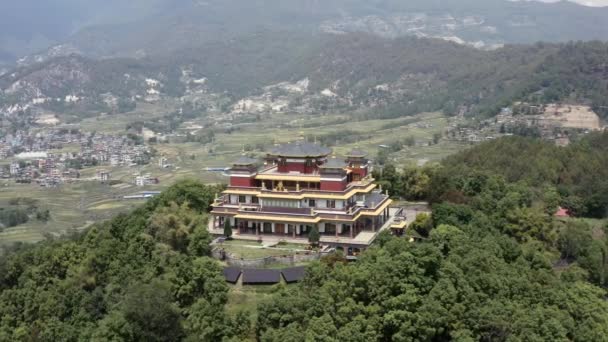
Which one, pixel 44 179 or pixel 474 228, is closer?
pixel 474 228

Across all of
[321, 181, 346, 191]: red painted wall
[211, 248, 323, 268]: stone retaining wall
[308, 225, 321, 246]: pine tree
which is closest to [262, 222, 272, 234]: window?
[308, 225, 321, 246]: pine tree

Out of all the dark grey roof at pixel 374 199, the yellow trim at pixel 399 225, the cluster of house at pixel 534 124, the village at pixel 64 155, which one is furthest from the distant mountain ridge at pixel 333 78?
the yellow trim at pixel 399 225

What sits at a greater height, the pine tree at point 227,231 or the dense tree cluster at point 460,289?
the pine tree at point 227,231

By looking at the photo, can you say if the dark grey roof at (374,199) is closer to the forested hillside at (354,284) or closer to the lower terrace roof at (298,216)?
the lower terrace roof at (298,216)

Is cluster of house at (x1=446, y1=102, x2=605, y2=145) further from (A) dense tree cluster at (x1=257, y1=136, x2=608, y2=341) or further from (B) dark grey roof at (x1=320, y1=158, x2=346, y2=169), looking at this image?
(B) dark grey roof at (x1=320, y1=158, x2=346, y2=169)

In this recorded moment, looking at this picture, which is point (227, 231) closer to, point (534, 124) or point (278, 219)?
point (278, 219)

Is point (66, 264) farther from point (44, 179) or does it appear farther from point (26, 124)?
point (26, 124)

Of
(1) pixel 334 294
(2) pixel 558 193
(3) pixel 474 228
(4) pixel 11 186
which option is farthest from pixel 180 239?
(4) pixel 11 186
